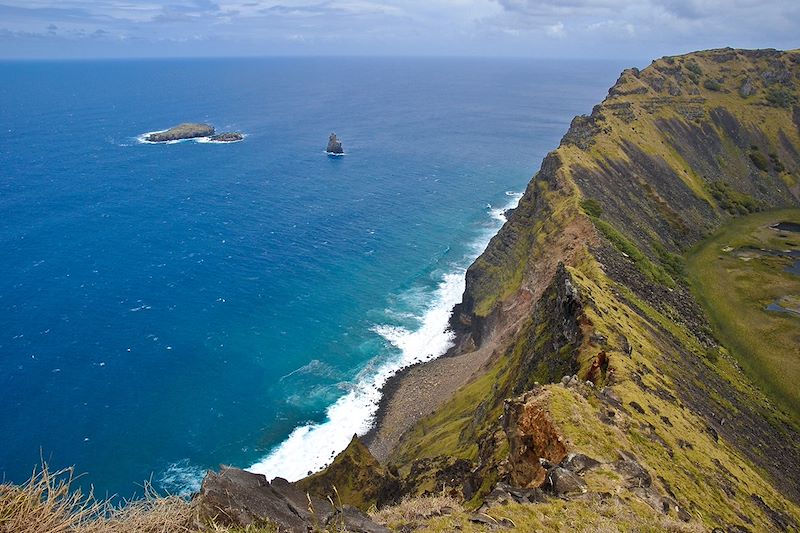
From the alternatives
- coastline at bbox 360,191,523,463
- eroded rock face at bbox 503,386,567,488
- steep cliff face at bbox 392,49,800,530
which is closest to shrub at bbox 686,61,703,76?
steep cliff face at bbox 392,49,800,530

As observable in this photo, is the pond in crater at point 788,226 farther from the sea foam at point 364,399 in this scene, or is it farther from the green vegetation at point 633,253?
the sea foam at point 364,399

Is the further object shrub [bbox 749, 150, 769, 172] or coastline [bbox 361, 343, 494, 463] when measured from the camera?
shrub [bbox 749, 150, 769, 172]

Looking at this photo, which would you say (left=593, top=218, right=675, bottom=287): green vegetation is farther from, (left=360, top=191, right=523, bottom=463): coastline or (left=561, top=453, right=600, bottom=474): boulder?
(left=561, top=453, right=600, bottom=474): boulder

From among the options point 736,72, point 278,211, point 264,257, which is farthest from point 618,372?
point 736,72

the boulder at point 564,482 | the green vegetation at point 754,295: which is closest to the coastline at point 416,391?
the green vegetation at point 754,295

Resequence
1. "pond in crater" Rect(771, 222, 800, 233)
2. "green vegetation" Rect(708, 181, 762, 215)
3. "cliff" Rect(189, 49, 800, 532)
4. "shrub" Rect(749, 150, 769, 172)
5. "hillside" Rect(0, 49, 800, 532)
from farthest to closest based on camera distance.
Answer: "shrub" Rect(749, 150, 769, 172), "green vegetation" Rect(708, 181, 762, 215), "pond in crater" Rect(771, 222, 800, 233), "cliff" Rect(189, 49, 800, 532), "hillside" Rect(0, 49, 800, 532)

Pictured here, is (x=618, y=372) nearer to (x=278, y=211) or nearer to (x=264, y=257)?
(x=264, y=257)
